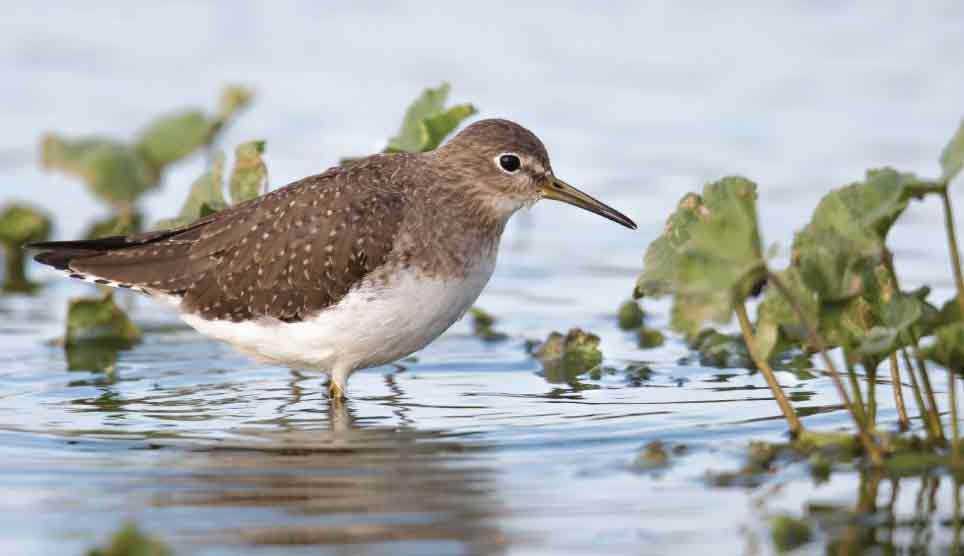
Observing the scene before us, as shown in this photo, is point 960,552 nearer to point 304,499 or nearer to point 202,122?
point 304,499

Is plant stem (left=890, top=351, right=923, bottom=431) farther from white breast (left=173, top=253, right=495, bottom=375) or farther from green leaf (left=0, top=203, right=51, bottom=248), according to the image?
green leaf (left=0, top=203, right=51, bottom=248)

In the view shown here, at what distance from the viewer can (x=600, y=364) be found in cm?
1242

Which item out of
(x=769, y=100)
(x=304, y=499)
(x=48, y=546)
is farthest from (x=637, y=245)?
(x=48, y=546)

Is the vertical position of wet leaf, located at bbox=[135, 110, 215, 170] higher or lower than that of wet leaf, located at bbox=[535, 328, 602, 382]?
higher

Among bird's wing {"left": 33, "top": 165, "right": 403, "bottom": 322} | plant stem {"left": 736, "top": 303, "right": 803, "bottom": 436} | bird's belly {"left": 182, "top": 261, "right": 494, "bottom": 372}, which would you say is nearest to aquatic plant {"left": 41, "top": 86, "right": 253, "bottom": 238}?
bird's wing {"left": 33, "top": 165, "right": 403, "bottom": 322}

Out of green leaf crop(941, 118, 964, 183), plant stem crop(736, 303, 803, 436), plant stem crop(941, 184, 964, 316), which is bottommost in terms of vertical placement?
plant stem crop(736, 303, 803, 436)

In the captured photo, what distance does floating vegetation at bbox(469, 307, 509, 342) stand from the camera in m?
13.4

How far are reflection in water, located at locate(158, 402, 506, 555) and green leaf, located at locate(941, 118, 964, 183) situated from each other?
2.93m

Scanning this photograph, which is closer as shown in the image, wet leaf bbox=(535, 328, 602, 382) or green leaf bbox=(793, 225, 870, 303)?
green leaf bbox=(793, 225, 870, 303)

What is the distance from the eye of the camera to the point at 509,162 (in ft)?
39.5

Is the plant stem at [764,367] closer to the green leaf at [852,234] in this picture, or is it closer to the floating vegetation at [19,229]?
the green leaf at [852,234]

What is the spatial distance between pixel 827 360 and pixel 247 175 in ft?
19.1

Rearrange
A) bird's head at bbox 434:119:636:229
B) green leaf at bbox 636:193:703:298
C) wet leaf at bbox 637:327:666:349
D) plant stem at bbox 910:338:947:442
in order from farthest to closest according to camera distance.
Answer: wet leaf at bbox 637:327:666:349 < bird's head at bbox 434:119:636:229 < green leaf at bbox 636:193:703:298 < plant stem at bbox 910:338:947:442

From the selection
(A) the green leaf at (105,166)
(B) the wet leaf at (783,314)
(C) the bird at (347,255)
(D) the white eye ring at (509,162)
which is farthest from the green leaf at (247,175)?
(B) the wet leaf at (783,314)
